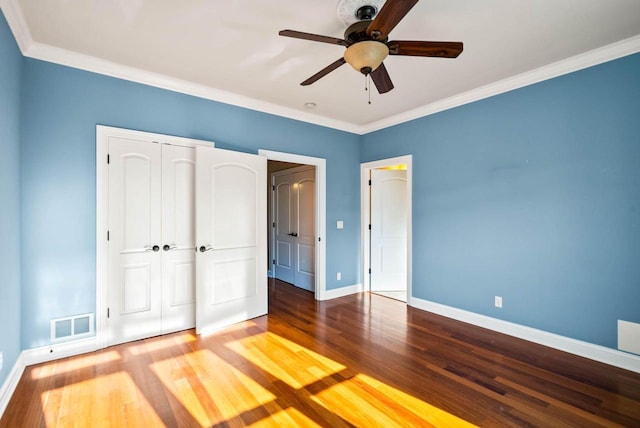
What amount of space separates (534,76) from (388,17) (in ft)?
7.55

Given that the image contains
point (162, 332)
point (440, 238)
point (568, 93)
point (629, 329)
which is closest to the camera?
point (629, 329)

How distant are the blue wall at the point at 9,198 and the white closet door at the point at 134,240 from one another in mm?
644

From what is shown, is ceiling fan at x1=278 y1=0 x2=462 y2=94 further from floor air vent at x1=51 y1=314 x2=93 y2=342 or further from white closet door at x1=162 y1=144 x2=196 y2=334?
floor air vent at x1=51 y1=314 x2=93 y2=342

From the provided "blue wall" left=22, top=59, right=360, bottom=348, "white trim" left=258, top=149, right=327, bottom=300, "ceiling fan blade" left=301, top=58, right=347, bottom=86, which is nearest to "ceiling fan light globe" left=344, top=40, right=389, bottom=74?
"ceiling fan blade" left=301, top=58, right=347, bottom=86

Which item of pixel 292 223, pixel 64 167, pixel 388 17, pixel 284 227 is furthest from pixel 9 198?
pixel 284 227

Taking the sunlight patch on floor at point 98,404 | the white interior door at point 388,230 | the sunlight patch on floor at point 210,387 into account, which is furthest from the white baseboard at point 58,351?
the white interior door at point 388,230

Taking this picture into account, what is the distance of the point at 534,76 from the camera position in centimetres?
304

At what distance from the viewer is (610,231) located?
2.62 m

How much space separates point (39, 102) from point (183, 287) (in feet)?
7.03

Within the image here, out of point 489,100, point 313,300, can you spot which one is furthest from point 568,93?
point 313,300

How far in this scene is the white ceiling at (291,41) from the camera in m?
2.13

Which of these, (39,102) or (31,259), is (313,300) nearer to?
(31,259)

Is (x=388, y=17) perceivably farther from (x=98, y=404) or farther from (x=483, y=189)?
(x=98, y=404)

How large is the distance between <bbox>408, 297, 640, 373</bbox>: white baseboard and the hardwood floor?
0.30ft
